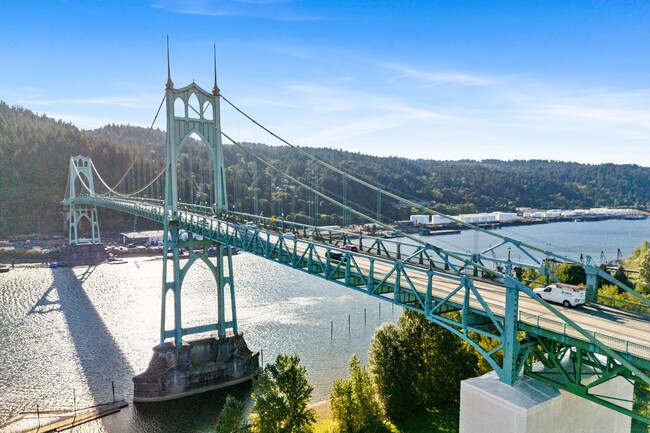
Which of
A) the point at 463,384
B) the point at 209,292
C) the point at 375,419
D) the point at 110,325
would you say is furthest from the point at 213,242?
the point at 209,292

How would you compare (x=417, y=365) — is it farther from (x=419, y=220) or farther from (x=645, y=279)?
(x=419, y=220)

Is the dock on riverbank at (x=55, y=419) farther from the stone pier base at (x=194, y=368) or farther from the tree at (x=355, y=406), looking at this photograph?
the tree at (x=355, y=406)

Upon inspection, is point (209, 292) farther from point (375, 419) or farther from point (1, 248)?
point (1, 248)

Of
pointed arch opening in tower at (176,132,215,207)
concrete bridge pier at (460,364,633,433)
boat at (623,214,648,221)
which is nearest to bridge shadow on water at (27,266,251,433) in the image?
concrete bridge pier at (460,364,633,433)

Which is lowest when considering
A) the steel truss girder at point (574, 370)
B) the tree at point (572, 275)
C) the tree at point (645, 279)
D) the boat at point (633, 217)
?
the boat at point (633, 217)

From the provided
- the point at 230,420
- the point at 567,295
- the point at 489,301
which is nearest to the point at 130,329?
the point at 230,420

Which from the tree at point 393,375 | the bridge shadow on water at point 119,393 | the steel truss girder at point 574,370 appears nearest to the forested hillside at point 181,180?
the bridge shadow on water at point 119,393

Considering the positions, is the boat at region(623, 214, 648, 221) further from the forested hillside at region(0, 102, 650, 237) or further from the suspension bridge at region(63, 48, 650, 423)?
the suspension bridge at region(63, 48, 650, 423)
